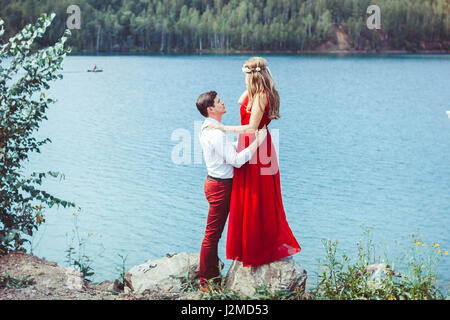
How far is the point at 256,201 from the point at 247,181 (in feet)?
0.65

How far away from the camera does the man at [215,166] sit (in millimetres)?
4391

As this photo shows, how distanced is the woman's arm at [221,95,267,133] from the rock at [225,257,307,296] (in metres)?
1.25

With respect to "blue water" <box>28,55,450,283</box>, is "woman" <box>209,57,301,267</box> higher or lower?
higher

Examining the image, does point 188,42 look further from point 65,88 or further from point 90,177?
point 90,177

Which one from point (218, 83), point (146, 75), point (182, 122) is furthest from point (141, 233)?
point (146, 75)

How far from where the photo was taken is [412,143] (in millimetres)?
22562

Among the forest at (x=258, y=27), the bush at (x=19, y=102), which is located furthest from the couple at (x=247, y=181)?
the forest at (x=258, y=27)

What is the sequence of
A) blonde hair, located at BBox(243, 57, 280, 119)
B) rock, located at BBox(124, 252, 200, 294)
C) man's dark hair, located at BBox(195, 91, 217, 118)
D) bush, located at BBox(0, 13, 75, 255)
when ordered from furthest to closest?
bush, located at BBox(0, 13, 75, 255) < rock, located at BBox(124, 252, 200, 294) < man's dark hair, located at BBox(195, 91, 217, 118) < blonde hair, located at BBox(243, 57, 280, 119)

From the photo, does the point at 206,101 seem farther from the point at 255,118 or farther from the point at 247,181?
the point at 247,181

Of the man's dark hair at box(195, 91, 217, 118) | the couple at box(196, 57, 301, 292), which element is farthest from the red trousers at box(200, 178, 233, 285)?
the man's dark hair at box(195, 91, 217, 118)

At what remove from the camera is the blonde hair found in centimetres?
425

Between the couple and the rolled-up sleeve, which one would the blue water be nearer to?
the couple

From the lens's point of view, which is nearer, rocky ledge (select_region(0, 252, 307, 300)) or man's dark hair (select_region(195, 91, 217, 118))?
man's dark hair (select_region(195, 91, 217, 118))

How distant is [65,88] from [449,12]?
73.8 m
